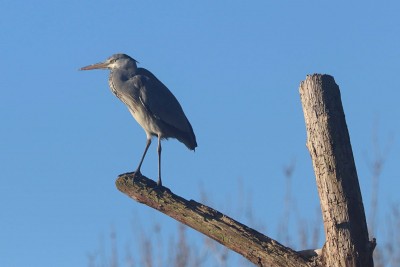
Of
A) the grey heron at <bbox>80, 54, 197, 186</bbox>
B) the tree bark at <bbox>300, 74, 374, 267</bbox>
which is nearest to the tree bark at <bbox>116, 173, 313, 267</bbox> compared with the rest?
the tree bark at <bbox>300, 74, 374, 267</bbox>

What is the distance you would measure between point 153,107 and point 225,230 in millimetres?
3509

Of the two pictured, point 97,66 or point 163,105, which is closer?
point 163,105

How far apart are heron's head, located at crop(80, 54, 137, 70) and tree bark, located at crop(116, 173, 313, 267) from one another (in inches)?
133

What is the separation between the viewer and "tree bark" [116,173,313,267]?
4770 millimetres

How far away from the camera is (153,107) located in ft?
27.2

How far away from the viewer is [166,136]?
838cm

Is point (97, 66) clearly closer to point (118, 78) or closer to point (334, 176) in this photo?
point (118, 78)

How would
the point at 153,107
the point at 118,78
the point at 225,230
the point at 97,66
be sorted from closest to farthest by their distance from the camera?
the point at 225,230 < the point at 153,107 < the point at 118,78 < the point at 97,66

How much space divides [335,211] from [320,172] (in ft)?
0.77

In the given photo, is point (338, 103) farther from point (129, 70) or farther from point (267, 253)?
point (129, 70)

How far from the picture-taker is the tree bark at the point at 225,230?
477 cm

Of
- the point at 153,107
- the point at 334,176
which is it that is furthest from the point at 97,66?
the point at 334,176

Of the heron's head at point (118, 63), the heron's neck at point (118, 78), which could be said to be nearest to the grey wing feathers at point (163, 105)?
the heron's neck at point (118, 78)

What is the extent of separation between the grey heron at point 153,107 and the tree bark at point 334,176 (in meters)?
3.50
